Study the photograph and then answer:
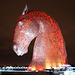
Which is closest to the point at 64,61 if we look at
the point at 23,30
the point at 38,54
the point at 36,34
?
the point at 38,54

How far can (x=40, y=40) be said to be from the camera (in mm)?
18297

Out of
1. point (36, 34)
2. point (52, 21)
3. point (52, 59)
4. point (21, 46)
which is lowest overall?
point (52, 59)

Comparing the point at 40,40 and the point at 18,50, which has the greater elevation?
the point at 40,40

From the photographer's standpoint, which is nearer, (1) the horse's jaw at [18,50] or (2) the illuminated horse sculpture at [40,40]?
(2) the illuminated horse sculpture at [40,40]

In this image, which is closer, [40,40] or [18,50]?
[18,50]

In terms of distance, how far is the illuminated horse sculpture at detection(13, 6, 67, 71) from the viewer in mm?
17859

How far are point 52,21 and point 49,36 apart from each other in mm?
1746

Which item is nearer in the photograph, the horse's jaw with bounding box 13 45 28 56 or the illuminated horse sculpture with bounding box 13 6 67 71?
the illuminated horse sculpture with bounding box 13 6 67 71

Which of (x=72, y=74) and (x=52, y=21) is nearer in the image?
(x=72, y=74)

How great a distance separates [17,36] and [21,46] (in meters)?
1.11

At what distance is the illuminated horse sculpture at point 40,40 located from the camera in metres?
17.9

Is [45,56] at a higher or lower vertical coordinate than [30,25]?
lower

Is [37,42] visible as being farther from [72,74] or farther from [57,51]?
[72,74]

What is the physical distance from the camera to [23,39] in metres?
18.2
